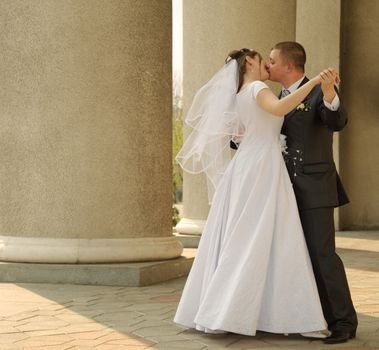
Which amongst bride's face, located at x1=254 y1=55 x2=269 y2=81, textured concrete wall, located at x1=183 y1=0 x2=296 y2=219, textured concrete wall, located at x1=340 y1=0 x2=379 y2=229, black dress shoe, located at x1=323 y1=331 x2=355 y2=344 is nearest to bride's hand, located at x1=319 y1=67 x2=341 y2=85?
bride's face, located at x1=254 y1=55 x2=269 y2=81

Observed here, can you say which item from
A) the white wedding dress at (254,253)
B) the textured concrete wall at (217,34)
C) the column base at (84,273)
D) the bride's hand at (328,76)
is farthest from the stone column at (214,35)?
the bride's hand at (328,76)

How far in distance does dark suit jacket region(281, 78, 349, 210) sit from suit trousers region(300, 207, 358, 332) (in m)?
0.11

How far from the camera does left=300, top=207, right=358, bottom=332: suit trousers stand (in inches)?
272

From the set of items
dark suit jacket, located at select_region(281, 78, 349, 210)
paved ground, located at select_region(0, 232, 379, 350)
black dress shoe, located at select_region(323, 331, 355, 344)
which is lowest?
paved ground, located at select_region(0, 232, 379, 350)

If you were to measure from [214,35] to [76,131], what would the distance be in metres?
6.20

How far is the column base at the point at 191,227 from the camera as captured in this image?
51.2 feet

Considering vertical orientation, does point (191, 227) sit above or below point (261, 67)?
below

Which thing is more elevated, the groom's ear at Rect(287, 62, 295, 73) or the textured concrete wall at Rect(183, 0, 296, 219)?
the textured concrete wall at Rect(183, 0, 296, 219)

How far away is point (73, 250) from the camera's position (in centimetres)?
1016

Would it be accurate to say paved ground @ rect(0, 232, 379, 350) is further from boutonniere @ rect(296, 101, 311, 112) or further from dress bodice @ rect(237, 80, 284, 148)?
boutonniere @ rect(296, 101, 311, 112)

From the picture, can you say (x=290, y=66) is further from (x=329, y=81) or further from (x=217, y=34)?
(x=217, y=34)

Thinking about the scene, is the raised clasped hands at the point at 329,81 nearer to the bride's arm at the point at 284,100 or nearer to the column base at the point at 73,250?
the bride's arm at the point at 284,100

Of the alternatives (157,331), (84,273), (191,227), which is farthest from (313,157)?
(191,227)

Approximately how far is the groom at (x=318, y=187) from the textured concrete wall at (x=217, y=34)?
26.5 ft
